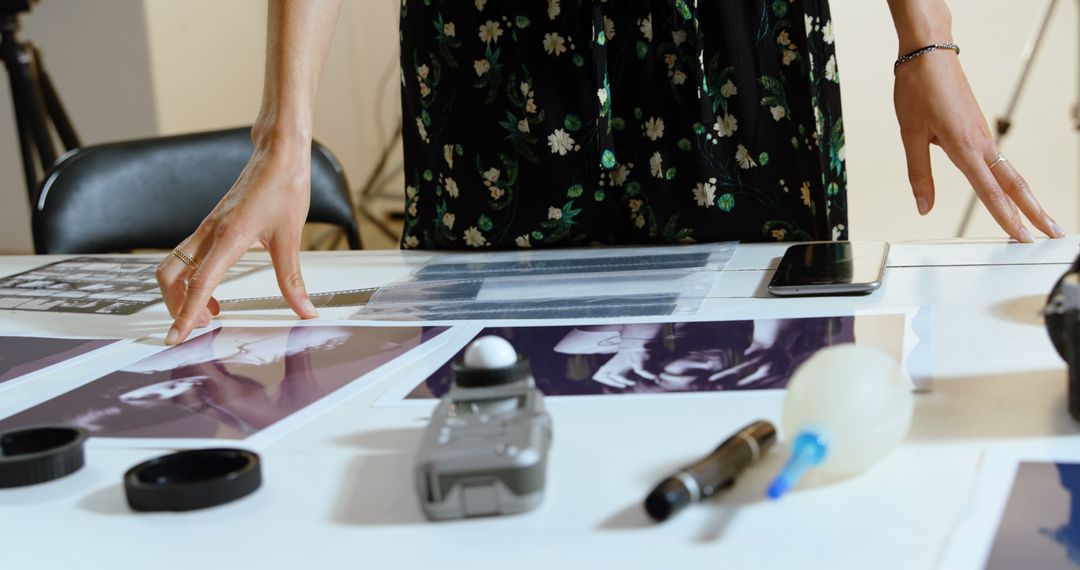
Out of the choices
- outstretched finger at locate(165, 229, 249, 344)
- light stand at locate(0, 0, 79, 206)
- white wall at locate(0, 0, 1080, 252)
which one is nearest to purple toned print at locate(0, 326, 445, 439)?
outstretched finger at locate(165, 229, 249, 344)

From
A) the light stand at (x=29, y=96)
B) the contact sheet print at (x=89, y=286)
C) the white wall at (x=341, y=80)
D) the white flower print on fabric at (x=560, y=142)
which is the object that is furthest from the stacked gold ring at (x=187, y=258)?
the white wall at (x=341, y=80)

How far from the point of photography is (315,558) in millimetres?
468

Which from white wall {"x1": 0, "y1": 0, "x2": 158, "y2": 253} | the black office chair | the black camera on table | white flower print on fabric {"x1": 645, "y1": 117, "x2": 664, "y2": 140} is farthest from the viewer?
white wall {"x1": 0, "y1": 0, "x2": 158, "y2": 253}

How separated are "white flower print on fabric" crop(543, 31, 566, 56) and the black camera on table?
678mm

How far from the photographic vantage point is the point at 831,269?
934mm

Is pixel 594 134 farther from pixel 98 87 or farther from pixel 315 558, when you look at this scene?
pixel 98 87

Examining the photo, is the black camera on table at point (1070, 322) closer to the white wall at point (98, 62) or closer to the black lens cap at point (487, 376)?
the black lens cap at point (487, 376)

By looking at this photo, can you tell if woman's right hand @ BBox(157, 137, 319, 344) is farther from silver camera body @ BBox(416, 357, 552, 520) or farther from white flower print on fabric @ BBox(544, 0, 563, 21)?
silver camera body @ BBox(416, 357, 552, 520)

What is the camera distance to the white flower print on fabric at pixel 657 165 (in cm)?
117

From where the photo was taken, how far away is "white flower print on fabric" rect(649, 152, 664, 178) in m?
1.17

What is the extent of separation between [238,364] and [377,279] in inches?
13.7

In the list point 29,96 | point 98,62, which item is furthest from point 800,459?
point 98,62

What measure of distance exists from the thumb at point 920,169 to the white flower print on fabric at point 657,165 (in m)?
0.25

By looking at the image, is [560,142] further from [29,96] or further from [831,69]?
[29,96]
